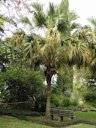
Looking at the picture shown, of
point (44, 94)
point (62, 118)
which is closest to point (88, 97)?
point (44, 94)

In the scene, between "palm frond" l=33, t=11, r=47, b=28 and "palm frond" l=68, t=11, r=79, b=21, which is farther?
"palm frond" l=68, t=11, r=79, b=21

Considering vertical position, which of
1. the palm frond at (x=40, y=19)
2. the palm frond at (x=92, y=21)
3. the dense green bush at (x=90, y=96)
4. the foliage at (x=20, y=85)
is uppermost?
the palm frond at (x=92, y=21)

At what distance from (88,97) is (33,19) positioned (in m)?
15.7

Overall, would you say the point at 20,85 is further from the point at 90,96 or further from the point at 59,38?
the point at 90,96

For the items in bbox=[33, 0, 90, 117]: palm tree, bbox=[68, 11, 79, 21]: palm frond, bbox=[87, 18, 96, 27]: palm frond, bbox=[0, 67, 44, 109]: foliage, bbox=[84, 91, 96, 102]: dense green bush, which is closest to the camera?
bbox=[33, 0, 90, 117]: palm tree

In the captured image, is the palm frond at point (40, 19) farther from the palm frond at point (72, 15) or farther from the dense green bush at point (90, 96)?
the dense green bush at point (90, 96)

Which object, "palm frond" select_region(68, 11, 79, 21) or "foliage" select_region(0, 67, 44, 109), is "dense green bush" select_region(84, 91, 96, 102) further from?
"palm frond" select_region(68, 11, 79, 21)

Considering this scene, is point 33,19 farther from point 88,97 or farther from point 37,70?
point 88,97

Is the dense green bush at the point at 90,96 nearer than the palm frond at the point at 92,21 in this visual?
No

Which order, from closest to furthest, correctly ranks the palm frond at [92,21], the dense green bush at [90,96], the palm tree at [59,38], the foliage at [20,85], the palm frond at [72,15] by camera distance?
1. the palm tree at [59,38]
2. the palm frond at [72,15]
3. the foliage at [20,85]
4. the palm frond at [92,21]
5. the dense green bush at [90,96]

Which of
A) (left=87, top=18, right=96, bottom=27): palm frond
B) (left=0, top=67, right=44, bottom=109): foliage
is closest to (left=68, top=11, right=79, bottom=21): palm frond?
(left=0, top=67, right=44, bottom=109): foliage

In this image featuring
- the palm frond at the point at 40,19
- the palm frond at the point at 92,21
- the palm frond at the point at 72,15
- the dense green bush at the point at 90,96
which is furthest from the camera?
the dense green bush at the point at 90,96

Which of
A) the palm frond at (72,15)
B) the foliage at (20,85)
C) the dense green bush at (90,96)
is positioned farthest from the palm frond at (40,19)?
the dense green bush at (90,96)

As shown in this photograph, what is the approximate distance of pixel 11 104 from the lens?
2031cm
